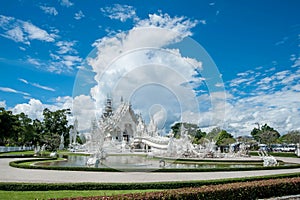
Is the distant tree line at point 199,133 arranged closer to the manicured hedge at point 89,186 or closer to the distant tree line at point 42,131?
the manicured hedge at point 89,186

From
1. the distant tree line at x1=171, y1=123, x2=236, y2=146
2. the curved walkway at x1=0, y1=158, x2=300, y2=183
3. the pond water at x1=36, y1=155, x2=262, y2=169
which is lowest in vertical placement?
the pond water at x1=36, y1=155, x2=262, y2=169

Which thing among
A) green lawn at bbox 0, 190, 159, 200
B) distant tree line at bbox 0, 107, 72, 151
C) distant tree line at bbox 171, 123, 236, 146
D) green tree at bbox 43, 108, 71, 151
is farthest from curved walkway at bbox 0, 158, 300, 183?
green tree at bbox 43, 108, 71, 151

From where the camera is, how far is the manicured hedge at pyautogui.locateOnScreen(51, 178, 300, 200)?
7.93 m

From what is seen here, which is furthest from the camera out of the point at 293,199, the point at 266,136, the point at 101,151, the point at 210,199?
the point at 266,136

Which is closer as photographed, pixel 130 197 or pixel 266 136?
pixel 130 197

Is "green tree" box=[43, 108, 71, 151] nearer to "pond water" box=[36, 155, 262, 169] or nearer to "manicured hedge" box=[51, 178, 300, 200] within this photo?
"pond water" box=[36, 155, 262, 169]

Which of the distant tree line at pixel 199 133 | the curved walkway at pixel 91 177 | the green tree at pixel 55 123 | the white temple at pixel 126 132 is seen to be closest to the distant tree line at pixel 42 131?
the green tree at pixel 55 123

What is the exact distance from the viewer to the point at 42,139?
6053 centimetres

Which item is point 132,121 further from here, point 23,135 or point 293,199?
point 293,199

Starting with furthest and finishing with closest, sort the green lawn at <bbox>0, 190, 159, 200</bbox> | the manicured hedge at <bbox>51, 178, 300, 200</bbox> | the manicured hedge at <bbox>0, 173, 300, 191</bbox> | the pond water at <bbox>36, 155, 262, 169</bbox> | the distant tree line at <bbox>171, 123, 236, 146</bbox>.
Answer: the pond water at <bbox>36, 155, 262, 169</bbox> → the distant tree line at <bbox>171, 123, 236, 146</bbox> → the manicured hedge at <bbox>0, 173, 300, 191</bbox> → the green lawn at <bbox>0, 190, 159, 200</bbox> → the manicured hedge at <bbox>51, 178, 300, 200</bbox>

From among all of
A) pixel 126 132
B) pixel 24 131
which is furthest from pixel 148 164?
pixel 24 131

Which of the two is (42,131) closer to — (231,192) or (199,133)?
(199,133)

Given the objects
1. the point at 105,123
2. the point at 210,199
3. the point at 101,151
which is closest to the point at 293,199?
the point at 210,199

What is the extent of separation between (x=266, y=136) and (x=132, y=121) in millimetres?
35359
